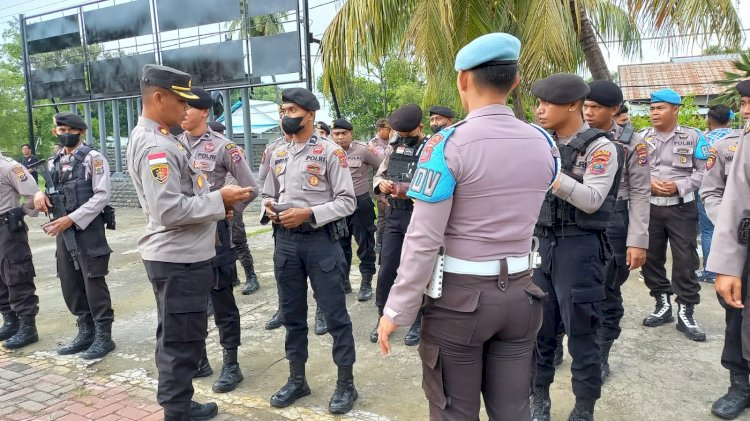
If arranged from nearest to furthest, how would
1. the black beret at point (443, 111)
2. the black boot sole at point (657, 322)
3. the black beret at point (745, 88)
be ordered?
Result: 1. the black beret at point (745, 88)
2. the black boot sole at point (657, 322)
3. the black beret at point (443, 111)

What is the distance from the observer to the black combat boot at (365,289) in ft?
18.8

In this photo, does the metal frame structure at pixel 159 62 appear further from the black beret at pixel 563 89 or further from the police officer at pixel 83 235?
the black beret at pixel 563 89

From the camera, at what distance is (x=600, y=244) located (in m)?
3.03

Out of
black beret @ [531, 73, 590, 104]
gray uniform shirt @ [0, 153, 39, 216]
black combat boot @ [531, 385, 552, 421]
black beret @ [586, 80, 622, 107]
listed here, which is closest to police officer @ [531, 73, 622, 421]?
→ black beret @ [531, 73, 590, 104]

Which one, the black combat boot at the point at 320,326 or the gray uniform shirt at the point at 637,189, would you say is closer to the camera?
the gray uniform shirt at the point at 637,189

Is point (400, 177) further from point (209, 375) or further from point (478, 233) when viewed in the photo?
point (478, 233)

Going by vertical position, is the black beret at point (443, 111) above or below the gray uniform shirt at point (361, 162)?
above

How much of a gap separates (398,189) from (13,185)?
3.30 m

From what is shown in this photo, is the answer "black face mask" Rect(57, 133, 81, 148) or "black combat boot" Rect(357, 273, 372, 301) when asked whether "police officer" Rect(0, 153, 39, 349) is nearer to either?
"black face mask" Rect(57, 133, 81, 148)

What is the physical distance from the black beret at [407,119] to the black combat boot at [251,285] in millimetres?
2698

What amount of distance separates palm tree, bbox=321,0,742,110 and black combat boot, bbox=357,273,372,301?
298cm

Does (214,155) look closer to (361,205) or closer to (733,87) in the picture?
(361,205)

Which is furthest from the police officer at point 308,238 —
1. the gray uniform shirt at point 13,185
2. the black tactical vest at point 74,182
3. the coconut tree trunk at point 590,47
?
the coconut tree trunk at point 590,47

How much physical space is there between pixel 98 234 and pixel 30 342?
125 cm
